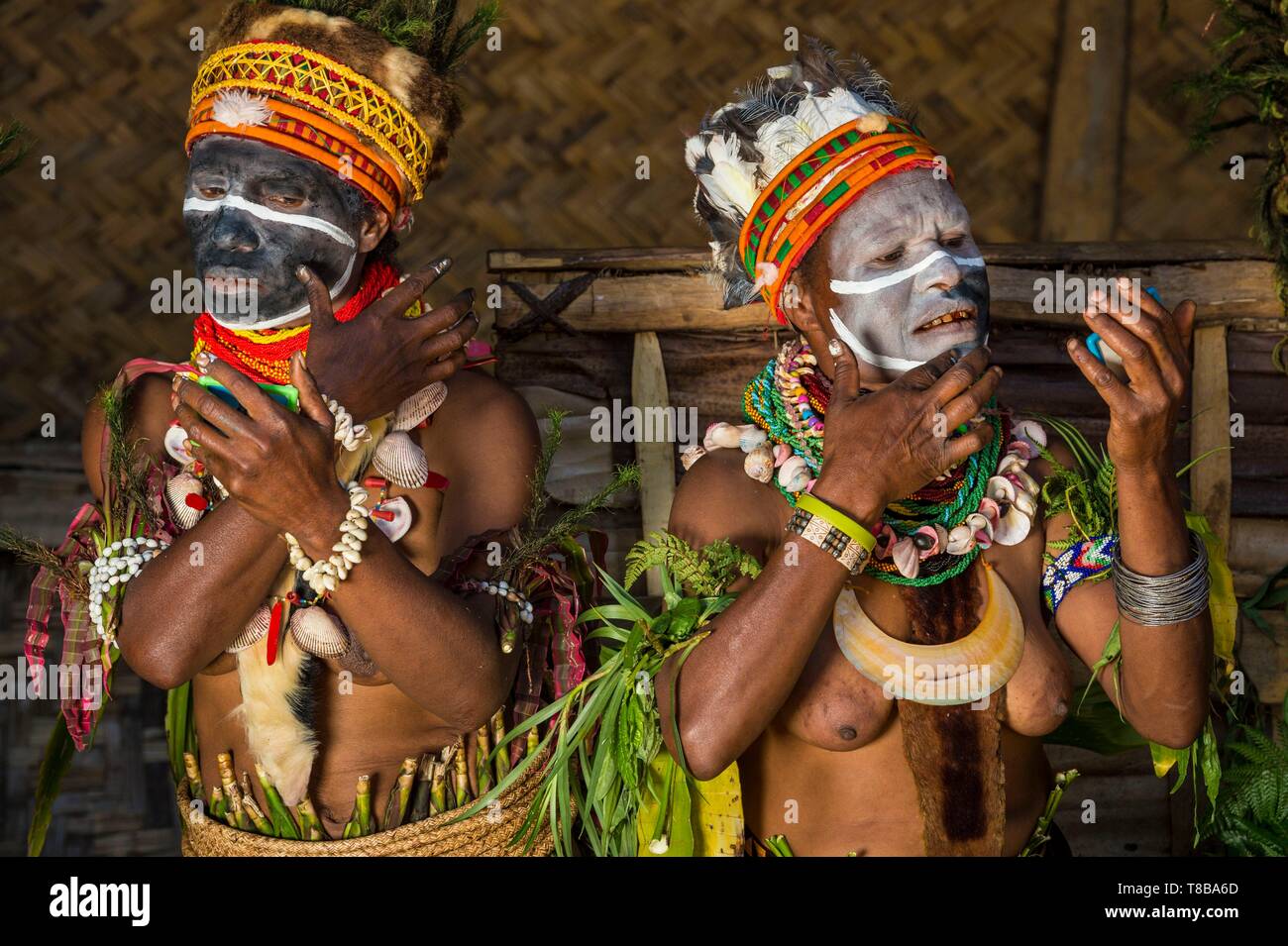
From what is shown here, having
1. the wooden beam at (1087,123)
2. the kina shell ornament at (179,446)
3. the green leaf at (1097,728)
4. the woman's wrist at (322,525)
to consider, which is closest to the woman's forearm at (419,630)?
the woman's wrist at (322,525)

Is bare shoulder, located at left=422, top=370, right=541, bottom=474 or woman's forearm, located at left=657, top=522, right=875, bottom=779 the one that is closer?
woman's forearm, located at left=657, top=522, right=875, bottom=779

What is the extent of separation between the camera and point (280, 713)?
10.6ft

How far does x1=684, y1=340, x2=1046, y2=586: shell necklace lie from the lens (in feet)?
10.5

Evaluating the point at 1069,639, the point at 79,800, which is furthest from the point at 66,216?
the point at 1069,639

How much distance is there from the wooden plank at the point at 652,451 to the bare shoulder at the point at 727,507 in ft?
4.01

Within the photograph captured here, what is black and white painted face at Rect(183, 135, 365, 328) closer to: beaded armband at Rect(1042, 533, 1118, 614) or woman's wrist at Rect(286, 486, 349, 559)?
woman's wrist at Rect(286, 486, 349, 559)

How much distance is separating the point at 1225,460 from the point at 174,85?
343cm

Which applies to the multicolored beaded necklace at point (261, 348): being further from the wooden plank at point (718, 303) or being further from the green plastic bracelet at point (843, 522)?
the wooden plank at point (718, 303)

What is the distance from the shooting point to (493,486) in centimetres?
331

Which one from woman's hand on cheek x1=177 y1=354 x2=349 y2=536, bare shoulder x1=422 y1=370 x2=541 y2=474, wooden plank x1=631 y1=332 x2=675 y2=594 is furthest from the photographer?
wooden plank x1=631 y1=332 x2=675 y2=594

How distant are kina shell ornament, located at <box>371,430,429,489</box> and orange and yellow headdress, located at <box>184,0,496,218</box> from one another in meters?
0.50

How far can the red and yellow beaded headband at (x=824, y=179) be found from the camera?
10.7 feet

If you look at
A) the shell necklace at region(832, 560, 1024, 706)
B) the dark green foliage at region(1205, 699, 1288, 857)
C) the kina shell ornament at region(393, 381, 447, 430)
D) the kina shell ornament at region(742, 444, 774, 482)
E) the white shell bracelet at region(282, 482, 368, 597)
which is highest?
the kina shell ornament at region(393, 381, 447, 430)

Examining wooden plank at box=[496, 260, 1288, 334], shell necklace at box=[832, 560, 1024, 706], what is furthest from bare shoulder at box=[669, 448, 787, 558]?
wooden plank at box=[496, 260, 1288, 334]
